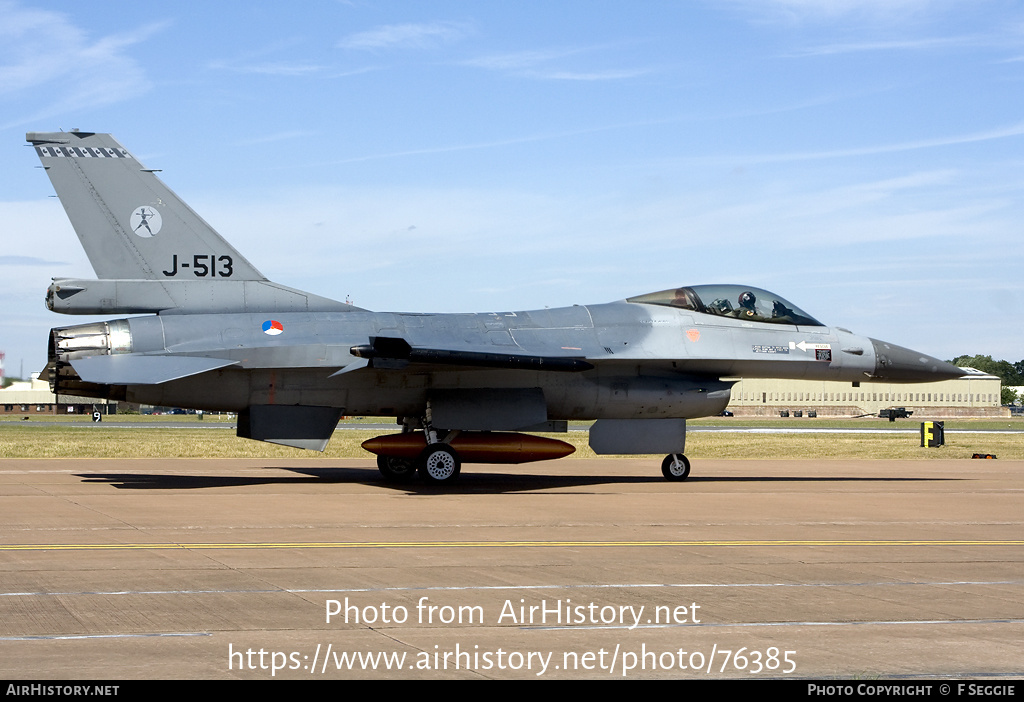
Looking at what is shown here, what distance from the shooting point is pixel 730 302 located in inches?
790

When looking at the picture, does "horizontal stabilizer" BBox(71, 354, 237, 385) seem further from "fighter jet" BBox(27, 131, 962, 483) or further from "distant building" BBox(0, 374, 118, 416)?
"distant building" BBox(0, 374, 118, 416)

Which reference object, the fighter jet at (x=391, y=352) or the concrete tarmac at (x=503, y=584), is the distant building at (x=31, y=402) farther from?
the concrete tarmac at (x=503, y=584)

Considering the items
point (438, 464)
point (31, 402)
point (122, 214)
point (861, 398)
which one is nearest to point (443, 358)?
point (438, 464)

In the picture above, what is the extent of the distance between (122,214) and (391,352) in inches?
200

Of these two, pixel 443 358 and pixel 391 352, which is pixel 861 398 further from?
pixel 391 352

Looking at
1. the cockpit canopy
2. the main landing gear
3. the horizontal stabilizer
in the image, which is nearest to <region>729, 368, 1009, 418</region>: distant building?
the cockpit canopy

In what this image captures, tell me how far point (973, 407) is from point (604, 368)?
8905cm

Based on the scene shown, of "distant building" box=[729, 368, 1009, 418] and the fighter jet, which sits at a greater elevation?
the fighter jet

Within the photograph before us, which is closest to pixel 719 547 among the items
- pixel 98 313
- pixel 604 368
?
pixel 604 368

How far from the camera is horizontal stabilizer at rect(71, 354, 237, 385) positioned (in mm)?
15672

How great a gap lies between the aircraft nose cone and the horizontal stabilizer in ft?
Result: 39.6

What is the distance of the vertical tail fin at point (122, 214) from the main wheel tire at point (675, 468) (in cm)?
883

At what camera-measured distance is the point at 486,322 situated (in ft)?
62.0
